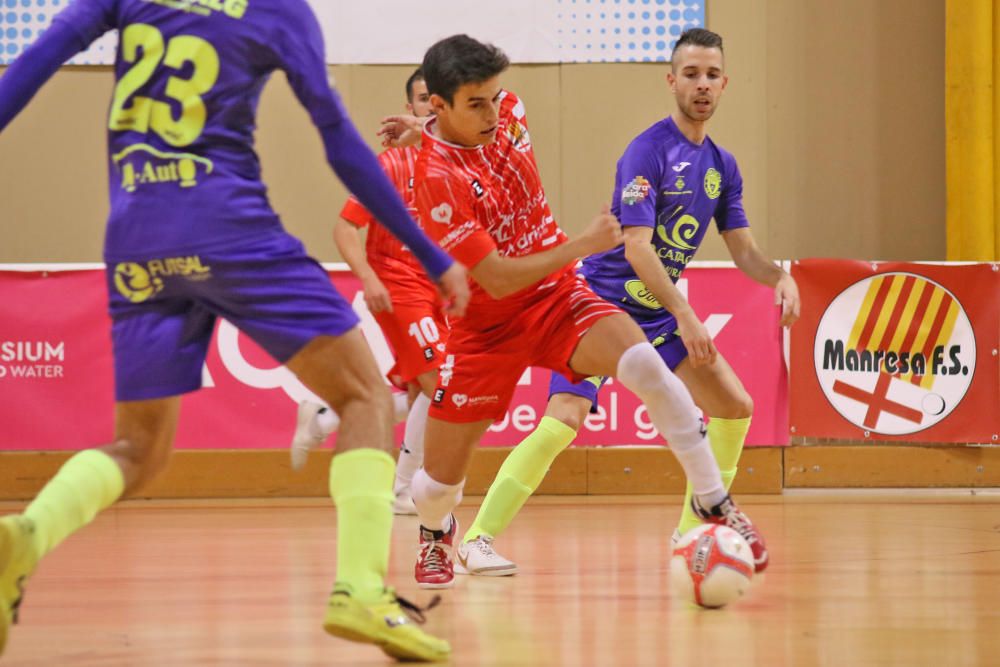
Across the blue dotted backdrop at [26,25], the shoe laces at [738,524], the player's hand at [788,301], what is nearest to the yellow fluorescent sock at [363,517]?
the shoe laces at [738,524]

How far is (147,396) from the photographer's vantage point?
2910 millimetres

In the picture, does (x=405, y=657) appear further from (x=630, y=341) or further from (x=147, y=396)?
(x=630, y=341)

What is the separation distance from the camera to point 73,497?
2.84 m

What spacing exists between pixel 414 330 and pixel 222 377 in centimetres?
177

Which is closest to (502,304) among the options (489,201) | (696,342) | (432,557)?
(489,201)

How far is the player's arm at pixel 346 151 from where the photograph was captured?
2.77m

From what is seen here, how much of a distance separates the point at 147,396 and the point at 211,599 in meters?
1.17

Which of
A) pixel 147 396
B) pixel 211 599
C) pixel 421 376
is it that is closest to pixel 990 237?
pixel 421 376

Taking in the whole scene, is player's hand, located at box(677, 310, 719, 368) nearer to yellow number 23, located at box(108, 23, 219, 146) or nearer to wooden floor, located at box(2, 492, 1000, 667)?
wooden floor, located at box(2, 492, 1000, 667)

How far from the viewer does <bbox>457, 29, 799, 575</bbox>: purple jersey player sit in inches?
179

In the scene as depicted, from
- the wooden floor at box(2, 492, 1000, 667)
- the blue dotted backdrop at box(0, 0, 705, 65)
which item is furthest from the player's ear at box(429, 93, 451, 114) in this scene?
the blue dotted backdrop at box(0, 0, 705, 65)

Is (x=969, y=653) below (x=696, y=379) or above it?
below

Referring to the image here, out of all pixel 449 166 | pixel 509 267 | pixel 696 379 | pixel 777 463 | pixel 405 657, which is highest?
pixel 449 166

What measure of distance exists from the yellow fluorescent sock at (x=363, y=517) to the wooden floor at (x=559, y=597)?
235 millimetres
